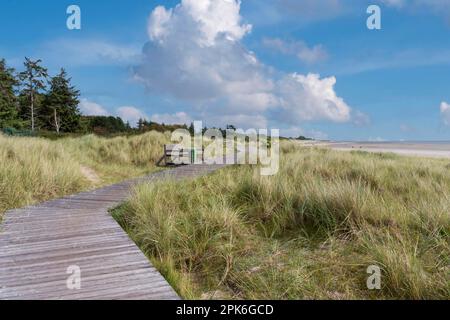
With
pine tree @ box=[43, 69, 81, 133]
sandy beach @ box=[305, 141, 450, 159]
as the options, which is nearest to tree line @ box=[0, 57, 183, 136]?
pine tree @ box=[43, 69, 81, 133]

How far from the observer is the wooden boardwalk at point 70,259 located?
9.30 ft

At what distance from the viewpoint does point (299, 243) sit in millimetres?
4680

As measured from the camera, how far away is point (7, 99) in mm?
42625

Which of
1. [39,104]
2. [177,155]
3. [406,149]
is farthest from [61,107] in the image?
[406,149]

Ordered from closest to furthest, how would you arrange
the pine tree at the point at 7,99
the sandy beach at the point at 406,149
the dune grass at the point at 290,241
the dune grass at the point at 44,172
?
the dune grass at the point at 290,241
the dune grass at the point at 44,172
the sandy beach at the point at 406,149
the pine tree at the point at 7,99

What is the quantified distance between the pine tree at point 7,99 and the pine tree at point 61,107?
15.3 feet

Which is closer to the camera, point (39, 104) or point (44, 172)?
point (44, 172)

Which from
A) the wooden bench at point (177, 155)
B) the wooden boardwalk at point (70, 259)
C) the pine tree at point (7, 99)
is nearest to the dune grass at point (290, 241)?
the wooden boardwalk at point (70, 259)

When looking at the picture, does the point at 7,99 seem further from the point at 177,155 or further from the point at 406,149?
the point at 406,149

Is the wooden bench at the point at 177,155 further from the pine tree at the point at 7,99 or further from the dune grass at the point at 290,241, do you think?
the pine tree at the point at 7,99

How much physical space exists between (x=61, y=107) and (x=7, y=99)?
295 inches

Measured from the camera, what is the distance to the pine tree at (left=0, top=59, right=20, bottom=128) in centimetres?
3974

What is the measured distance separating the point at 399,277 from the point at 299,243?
1.46m
